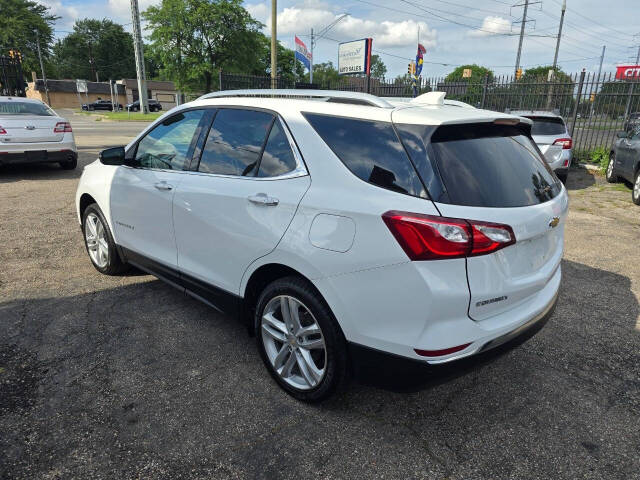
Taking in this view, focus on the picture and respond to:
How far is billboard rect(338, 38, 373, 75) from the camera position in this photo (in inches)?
780

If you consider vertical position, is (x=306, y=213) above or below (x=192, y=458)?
above

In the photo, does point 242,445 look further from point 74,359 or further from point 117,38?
point 117,38

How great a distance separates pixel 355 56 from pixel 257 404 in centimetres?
2143

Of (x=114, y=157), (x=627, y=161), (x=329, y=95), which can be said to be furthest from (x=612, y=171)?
(x=114, y=157)

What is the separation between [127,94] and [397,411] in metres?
93.5

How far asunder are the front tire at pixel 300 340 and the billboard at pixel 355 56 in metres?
18.2

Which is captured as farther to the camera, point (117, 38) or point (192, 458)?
point (117, 38)

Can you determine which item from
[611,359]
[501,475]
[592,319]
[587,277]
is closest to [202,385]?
[501,475]

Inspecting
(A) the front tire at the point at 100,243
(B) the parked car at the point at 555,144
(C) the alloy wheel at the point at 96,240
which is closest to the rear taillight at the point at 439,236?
(A) the front tire at the point at 100,243

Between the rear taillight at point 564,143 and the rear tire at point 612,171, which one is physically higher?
the rear taillight at point 564,143

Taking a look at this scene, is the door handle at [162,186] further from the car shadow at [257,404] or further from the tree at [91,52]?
the tree at [91,52]

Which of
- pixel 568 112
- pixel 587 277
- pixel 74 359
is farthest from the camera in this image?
pixel 568 112

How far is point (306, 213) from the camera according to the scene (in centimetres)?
230

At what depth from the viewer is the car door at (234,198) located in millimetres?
2482
